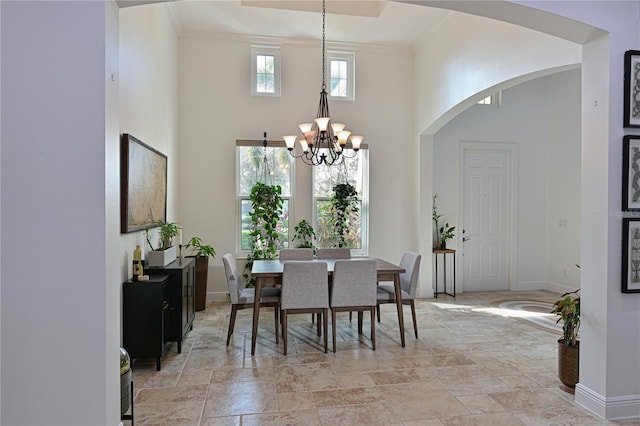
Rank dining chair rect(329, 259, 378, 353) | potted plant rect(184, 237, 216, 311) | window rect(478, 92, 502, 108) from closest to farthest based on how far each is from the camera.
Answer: dining chair rect(329, 259, 378, 353) < potted plant rect(184, 237, 216, 311) < window rect(478, 92, 502, 108)

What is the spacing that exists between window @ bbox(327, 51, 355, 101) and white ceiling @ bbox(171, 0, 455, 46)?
0.92ft

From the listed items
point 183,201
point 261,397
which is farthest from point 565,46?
point 183,201

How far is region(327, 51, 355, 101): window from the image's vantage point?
5930 millimetres

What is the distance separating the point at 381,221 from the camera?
6.06m

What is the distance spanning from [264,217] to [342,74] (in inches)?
98.1

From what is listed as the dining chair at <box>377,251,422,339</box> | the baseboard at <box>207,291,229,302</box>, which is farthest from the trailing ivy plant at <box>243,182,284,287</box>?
the dining chair at <box>377,251,422,339</box>

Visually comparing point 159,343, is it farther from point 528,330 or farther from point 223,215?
point 528,330

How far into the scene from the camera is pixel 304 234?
18.8ft

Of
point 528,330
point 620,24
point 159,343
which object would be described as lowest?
point 528,330

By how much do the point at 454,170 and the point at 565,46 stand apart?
307 centimetres

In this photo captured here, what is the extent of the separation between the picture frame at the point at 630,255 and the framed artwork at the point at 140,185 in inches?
137

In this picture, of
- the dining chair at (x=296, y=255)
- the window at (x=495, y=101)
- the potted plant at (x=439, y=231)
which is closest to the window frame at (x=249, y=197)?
the dining chair at (x=296, y=255)

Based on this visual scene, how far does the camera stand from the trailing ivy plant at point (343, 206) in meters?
5.77

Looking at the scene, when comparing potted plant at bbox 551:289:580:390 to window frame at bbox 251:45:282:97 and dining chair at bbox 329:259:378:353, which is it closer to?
dining chair at bbox 329:259:378:353
